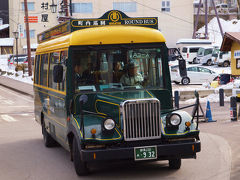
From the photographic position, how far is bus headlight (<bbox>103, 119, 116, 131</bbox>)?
26.1 ft

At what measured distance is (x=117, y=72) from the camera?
29.5ft

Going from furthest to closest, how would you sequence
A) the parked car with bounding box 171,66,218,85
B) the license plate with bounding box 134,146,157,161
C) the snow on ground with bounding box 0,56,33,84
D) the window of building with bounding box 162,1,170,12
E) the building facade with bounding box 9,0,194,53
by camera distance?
the window of building with bounding box 162,1,170,12 < the building facade with bounding box 9,0,194,53 < the snow on ground with bounding box 0,56,33,84 < the parked car with bounding box 171,66,218,85 < the license plate with bounding box 134,146,157,161

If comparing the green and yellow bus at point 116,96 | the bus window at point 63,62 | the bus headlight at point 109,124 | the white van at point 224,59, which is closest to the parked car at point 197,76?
the white van at point 224,59

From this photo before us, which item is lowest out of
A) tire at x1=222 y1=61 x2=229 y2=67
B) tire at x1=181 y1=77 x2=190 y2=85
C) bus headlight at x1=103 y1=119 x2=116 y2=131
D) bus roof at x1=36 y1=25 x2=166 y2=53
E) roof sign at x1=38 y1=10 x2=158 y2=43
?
tire at x1=181 y1=77 x2=190 y2=85

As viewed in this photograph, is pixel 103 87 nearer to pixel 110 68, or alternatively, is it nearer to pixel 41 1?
pixel 110 68

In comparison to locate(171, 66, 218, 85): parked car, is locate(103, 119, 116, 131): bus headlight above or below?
above

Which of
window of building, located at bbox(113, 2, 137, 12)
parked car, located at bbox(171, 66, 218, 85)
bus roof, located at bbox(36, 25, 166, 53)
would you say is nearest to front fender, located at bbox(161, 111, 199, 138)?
bus roof, located at bbox(36, 25, 166, 53)

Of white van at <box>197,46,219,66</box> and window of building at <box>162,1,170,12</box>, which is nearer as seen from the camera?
white van at <box>197,46,219,66</box>

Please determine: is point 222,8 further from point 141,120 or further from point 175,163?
point 141,120

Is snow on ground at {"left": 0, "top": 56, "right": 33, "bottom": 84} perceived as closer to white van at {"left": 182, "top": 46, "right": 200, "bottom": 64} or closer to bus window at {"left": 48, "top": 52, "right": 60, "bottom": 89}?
white van at {"left": 182, "top": 46, "right": 200, "bottom": 64}

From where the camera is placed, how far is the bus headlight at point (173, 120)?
26.8ft

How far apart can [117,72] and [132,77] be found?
288 millimetres

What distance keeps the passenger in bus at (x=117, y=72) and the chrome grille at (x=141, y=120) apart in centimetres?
99

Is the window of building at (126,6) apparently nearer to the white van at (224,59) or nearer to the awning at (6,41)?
the awning at (6,41)
